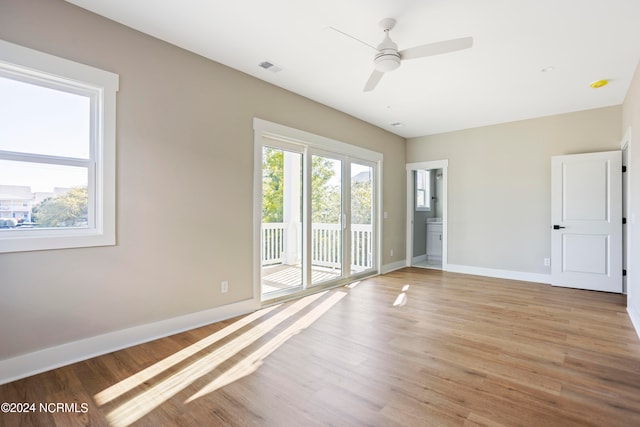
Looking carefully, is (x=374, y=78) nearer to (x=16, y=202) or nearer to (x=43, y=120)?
(x=43, y=120)

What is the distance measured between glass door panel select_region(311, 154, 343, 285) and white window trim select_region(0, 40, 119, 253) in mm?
2613

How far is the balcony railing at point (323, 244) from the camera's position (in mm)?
5078

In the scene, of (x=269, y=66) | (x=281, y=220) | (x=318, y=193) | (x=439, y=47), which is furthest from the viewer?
(x=281, y=220)

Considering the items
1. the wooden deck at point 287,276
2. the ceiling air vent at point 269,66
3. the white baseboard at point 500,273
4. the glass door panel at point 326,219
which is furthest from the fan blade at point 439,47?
the white baseboard at point 500,273

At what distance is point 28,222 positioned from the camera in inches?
94.7

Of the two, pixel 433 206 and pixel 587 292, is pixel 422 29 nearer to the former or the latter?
pixel 587 292

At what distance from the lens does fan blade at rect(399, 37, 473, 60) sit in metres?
2.32

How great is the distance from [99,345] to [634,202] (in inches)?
221

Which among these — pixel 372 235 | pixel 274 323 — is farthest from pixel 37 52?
pixel 372 235

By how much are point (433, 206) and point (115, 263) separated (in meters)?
7.10

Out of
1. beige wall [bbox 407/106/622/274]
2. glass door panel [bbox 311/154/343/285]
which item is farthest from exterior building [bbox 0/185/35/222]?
beige wall [bbox 407/106/622/274]

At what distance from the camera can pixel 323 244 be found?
202 inches

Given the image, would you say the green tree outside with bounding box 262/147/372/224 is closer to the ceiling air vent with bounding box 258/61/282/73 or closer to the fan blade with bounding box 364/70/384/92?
the ceiling air vent with bounding box 258/61/282/73

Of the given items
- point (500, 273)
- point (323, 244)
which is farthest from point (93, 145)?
point (500, 273)
